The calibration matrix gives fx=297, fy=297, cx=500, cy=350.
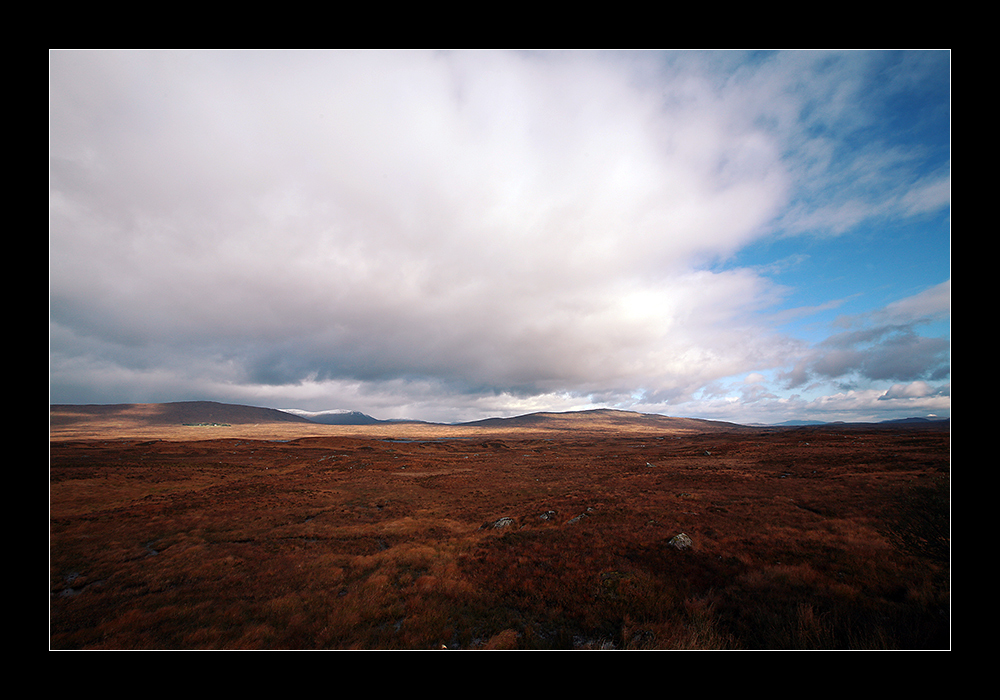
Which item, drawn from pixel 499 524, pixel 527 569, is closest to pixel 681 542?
pixel 527 569

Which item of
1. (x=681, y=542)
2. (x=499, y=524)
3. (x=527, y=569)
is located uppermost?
(x=681, y=542)

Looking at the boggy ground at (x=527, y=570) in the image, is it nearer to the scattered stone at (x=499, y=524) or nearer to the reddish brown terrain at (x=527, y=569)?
the reddish brown terrain at (x=527, y=569)

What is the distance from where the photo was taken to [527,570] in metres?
11.7

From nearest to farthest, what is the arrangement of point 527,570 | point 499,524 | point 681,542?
point 527,570, point 681,542, point 499,524

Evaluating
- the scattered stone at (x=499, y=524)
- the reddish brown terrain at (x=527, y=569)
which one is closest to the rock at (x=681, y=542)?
the reddish brown terrain at (x=527, y=569)

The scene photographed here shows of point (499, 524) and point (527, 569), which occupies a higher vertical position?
point (527, 569)

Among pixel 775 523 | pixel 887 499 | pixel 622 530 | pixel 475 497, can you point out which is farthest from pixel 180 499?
pixel 887 499

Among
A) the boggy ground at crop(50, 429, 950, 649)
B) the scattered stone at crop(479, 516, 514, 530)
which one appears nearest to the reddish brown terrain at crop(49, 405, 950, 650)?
the boggy ground at crop(50, 429, 950, 649)

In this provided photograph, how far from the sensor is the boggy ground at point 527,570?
26.3ft

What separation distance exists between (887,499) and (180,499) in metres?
49.6

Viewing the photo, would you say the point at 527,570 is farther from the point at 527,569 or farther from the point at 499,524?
the point at 499,524

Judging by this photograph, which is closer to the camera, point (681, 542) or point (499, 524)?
point (681, 542)
